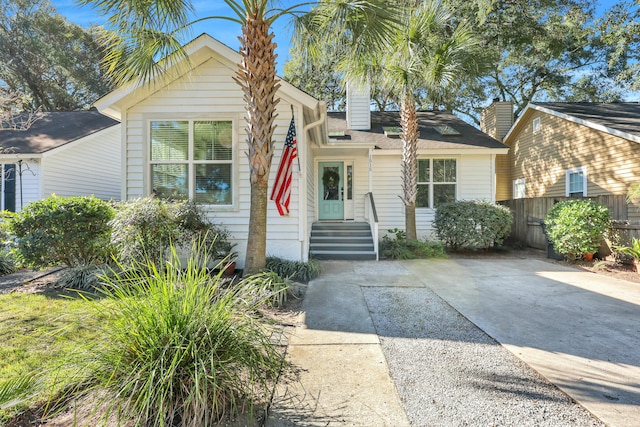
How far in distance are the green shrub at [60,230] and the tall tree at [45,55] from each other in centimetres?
1494

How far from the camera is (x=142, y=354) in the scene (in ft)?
6.27

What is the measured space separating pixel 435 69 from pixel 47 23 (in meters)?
22.0

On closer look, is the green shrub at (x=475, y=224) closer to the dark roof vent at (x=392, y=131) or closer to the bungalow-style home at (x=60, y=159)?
the dark roof vent at (x=392, y=131)

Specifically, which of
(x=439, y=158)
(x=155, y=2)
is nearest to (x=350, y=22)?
(x=155, y=2)

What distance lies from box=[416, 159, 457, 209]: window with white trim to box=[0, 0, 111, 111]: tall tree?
1724cm

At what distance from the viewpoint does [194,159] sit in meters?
6.62

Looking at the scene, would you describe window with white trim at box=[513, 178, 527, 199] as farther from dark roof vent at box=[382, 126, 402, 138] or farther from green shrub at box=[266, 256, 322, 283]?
green shrub at box=[266, 256, 322, 283]

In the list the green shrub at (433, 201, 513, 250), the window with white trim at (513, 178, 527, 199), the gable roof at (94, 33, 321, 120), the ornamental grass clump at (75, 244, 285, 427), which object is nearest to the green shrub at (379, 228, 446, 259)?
the green shrub at (433, 201, 513, 250)

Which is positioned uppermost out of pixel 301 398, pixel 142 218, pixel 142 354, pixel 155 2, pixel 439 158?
pixel 155 2

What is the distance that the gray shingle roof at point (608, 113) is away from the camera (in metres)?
9.47

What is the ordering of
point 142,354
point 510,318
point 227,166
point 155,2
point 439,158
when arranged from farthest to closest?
point 439,158, point 227,166, point 155,2, point 510,318, point 142,354

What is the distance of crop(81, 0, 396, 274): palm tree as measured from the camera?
14.8 ft

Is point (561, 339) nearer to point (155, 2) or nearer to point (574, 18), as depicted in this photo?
point (155, 2)

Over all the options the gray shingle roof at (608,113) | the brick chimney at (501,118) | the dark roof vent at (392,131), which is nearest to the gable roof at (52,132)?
the dark roof vent at (392,131)
